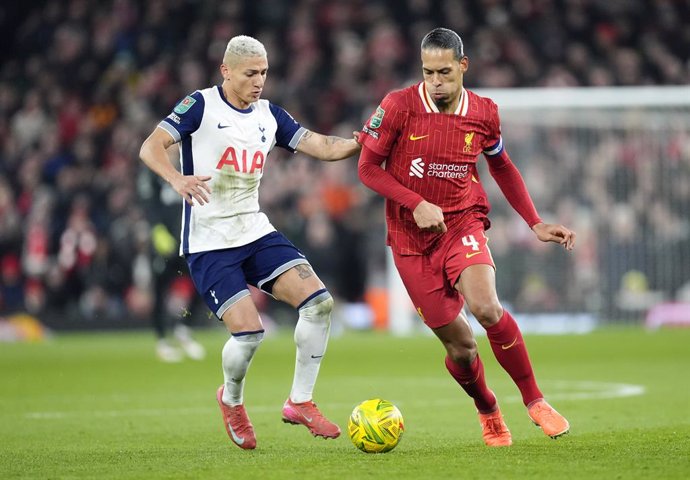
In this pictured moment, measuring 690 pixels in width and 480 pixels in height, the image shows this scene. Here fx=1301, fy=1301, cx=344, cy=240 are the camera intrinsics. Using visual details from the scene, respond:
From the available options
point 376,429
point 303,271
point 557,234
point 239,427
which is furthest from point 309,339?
point 557,234

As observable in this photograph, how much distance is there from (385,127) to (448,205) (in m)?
0.60

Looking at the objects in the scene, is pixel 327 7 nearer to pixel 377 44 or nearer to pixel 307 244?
pixel 377 44

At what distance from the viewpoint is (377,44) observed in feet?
83.9

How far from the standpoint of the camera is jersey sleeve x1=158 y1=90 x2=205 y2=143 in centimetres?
759

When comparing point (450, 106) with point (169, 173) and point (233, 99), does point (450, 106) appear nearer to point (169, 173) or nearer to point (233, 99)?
point (233, 99)

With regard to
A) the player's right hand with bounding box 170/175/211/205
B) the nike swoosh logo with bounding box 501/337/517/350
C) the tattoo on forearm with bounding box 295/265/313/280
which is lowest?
the nike swoosh logo with bounding box 501/337/517/350

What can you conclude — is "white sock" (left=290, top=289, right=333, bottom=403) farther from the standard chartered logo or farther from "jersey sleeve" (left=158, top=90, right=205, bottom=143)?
"jersey sleeve" (left=158, top=90, right=205, bottom=143)

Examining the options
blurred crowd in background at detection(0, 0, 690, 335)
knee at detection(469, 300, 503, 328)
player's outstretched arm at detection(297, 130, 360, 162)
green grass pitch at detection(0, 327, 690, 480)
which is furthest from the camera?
blurred crowd in background at detection(0, 0, 690, 335)

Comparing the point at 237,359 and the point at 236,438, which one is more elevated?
the point at 237,359

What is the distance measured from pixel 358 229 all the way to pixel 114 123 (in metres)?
5.47

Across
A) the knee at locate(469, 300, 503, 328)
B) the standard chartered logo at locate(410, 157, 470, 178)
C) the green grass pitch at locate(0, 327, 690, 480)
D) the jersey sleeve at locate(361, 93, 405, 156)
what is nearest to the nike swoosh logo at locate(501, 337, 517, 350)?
the knee at locate(469, 300, 503, 328)

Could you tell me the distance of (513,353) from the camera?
7.57m

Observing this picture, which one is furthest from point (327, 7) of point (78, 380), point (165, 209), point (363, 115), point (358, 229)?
point (78, 380)

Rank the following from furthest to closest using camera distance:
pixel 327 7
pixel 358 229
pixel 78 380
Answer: pixel 327 7 → pixel 358 229 → pixel 78 380
